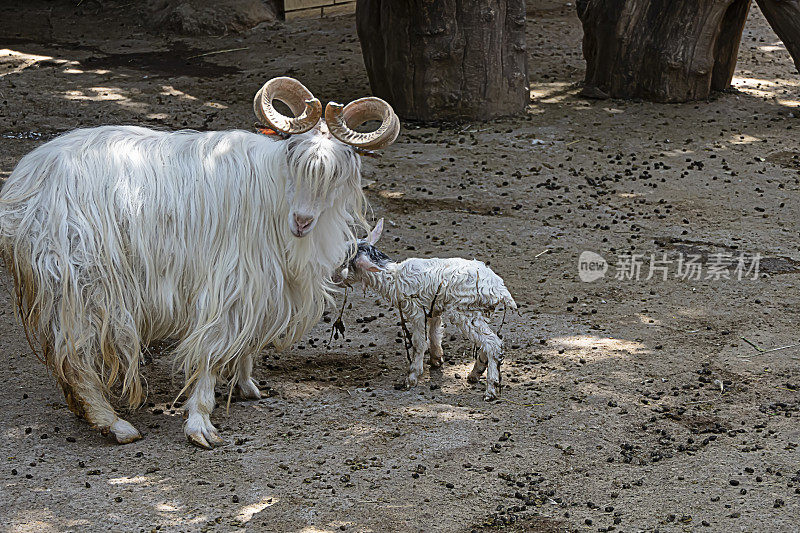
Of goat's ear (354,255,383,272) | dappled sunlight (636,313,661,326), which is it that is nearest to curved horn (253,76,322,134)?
goat's ear (354,255,383,272)

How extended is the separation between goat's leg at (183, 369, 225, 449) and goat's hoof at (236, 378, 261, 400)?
0.46 m

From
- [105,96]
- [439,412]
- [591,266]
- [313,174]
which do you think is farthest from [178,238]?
[105,96]

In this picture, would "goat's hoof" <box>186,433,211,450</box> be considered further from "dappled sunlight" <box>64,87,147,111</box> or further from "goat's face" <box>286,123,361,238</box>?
"dappled sunlight" <box>64,87,147,111</box>

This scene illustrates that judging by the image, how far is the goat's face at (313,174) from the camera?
4.48m

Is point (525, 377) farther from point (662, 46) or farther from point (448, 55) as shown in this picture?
point (662, 46)

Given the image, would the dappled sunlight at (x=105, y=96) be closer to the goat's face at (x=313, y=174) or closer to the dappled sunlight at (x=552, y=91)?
the dappled sunlight at (x=552, y=91)

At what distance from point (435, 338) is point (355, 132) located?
1504 mm

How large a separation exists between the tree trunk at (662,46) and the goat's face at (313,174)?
7.04 m

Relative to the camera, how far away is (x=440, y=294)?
5211 mm

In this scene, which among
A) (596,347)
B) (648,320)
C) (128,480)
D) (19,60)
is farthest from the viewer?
(19,60)

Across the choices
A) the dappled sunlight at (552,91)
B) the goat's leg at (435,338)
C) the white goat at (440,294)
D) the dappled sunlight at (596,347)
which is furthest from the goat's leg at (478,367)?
the dappled sunlight at (552,91)

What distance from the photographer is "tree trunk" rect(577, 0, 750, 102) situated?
10508 millimetres

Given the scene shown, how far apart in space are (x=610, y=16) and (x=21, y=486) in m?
8.65

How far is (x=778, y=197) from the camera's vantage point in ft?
27.7
